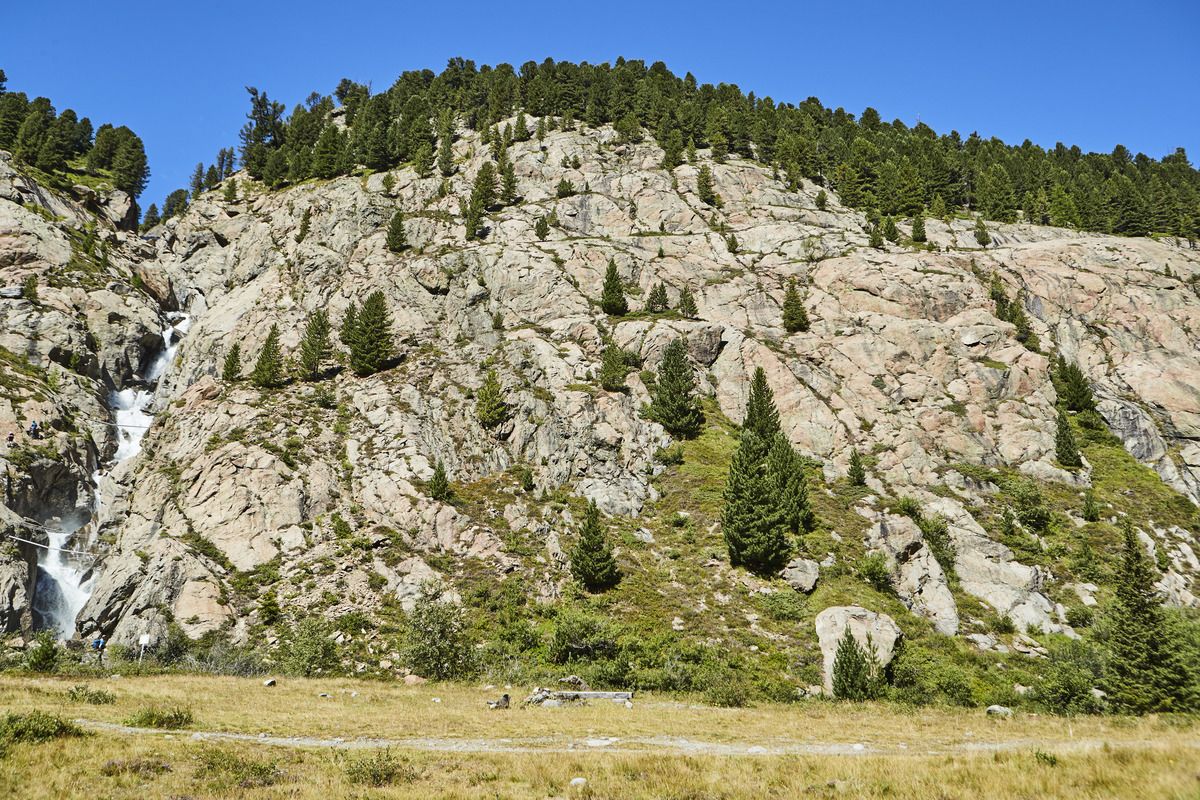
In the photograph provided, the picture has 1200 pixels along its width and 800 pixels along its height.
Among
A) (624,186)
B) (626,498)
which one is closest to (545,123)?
(624,186)

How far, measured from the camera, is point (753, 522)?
42.1 meters

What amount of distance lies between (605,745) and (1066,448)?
53354 mm

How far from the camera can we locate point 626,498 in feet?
168

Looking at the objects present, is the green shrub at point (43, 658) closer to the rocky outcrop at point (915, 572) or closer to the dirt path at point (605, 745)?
the dirt path at point (605, 745)

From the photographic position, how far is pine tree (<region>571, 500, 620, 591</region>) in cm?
4188

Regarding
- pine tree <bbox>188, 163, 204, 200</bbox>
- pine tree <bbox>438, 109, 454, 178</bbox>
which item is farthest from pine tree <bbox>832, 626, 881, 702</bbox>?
pine tree <bbox>188, 163, 204, 200</bbox>

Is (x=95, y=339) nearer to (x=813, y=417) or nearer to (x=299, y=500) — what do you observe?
(x=299, y=500)

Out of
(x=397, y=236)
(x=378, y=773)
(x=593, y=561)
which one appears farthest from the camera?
(x=397, y=236)

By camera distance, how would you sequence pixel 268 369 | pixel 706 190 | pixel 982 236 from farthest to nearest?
pixel 706 190 → pixel 982 236 → pixel 268 369

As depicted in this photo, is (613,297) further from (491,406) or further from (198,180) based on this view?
(198,180)

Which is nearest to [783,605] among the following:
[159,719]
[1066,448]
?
[1066,448]

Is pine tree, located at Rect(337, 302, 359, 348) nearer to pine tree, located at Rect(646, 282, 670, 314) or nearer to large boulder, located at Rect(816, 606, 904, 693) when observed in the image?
pine tree, located at Rect(646, 282, 670, 314)

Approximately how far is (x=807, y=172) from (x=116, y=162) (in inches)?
5082

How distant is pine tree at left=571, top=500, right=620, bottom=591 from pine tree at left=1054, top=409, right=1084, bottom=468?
138 feet
